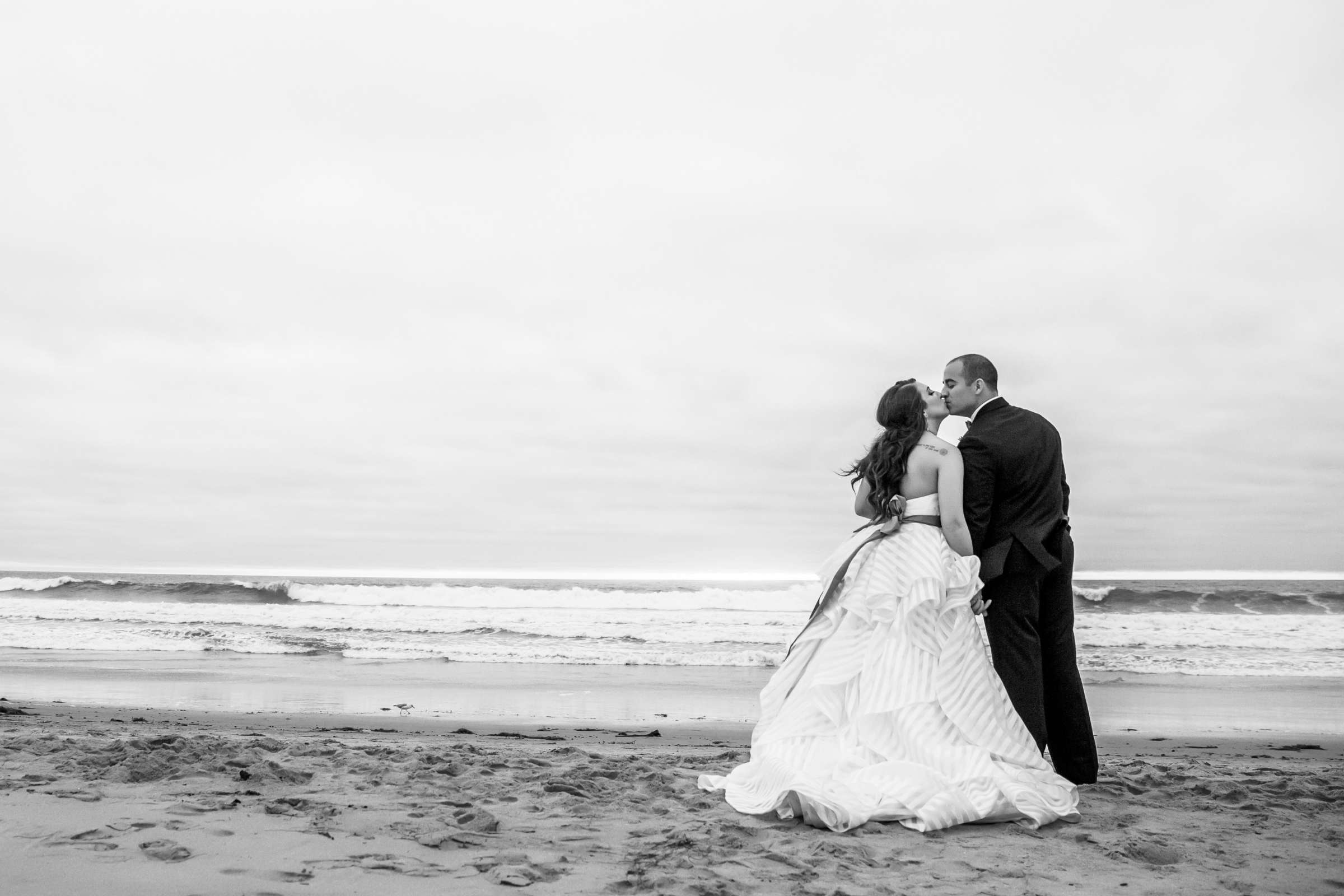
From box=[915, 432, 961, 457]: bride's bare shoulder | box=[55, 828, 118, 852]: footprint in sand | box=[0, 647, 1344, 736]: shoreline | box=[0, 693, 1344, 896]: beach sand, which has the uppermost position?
box=[915, 432, 961, 457]: bride's bare shoulder

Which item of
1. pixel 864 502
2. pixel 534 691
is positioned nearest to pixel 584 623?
pixel 534 691

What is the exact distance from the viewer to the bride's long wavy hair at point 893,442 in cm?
405

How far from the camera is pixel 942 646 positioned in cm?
387

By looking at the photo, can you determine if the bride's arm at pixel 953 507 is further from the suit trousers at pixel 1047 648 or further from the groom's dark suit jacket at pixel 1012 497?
the suit trousers at pixel 1047 648

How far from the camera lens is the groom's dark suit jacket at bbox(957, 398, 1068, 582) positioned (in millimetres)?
4062

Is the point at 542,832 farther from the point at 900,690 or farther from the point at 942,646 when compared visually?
the point at 942,646

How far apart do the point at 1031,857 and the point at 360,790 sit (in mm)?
2704

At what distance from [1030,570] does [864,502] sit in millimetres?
779

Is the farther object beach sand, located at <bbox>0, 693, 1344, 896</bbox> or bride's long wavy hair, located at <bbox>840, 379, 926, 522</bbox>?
bride's long wavy hair, located at <bbox>840, 379, 926, 522</bbox>

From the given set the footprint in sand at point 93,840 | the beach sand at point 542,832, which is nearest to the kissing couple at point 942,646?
the beach sand at point 542,832

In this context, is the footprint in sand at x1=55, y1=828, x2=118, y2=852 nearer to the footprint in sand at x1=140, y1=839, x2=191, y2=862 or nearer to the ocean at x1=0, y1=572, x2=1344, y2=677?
the footprint in sand at x1=140, y1=839, x2=191, y2=862

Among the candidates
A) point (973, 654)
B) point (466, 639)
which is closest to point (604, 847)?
point (973, 654)

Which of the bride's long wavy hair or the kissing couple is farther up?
the bride's long wavy hair

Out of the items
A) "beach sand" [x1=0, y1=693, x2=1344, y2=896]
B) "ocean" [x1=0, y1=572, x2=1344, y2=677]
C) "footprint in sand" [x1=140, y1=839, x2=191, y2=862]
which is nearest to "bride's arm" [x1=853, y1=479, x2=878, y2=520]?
"beach sand" [x1=0, y1=693, x2=1344, y2=896]
